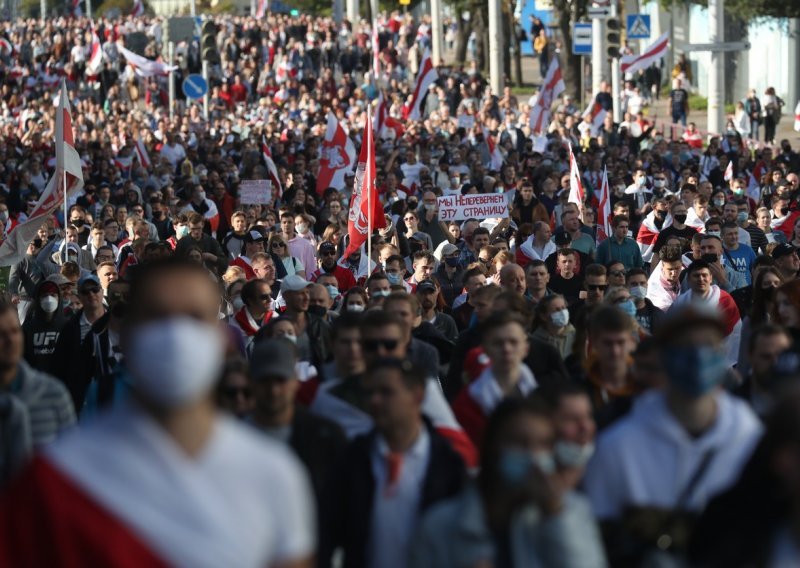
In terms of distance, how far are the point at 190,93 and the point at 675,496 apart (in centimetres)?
3015

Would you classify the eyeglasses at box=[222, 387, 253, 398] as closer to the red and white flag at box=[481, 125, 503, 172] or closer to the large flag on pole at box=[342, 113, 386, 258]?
the large flag on pole at box=[342, 113, 386, 258]

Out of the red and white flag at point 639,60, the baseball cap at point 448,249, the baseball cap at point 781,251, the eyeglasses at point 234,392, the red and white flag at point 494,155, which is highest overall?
the red and white flag at point 639,60

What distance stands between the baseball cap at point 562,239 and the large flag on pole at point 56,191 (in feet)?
14.2

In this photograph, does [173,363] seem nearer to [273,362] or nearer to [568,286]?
[273,362]

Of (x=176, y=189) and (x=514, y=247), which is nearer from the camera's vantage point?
(x=514, y=247)

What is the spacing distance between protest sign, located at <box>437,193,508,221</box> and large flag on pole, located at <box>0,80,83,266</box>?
3562 mm

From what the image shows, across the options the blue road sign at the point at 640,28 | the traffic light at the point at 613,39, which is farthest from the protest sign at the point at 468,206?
the blue road sign at the point at 640,28

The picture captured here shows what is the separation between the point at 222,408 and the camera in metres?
6.24

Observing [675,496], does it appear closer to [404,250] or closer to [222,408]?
[222,408]

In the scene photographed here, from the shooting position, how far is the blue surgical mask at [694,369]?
4754mm

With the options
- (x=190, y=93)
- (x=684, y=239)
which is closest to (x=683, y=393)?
(x=684, y=239)

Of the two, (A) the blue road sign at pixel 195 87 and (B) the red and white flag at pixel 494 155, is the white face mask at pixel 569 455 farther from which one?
(A) the blue road sign at pixel 195 87

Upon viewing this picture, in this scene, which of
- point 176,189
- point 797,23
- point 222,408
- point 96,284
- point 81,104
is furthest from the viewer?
point 797,23

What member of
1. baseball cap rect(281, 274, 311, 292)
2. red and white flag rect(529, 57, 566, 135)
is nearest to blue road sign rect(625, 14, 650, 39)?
red and white flag rect(529, 57, 566, 135)
